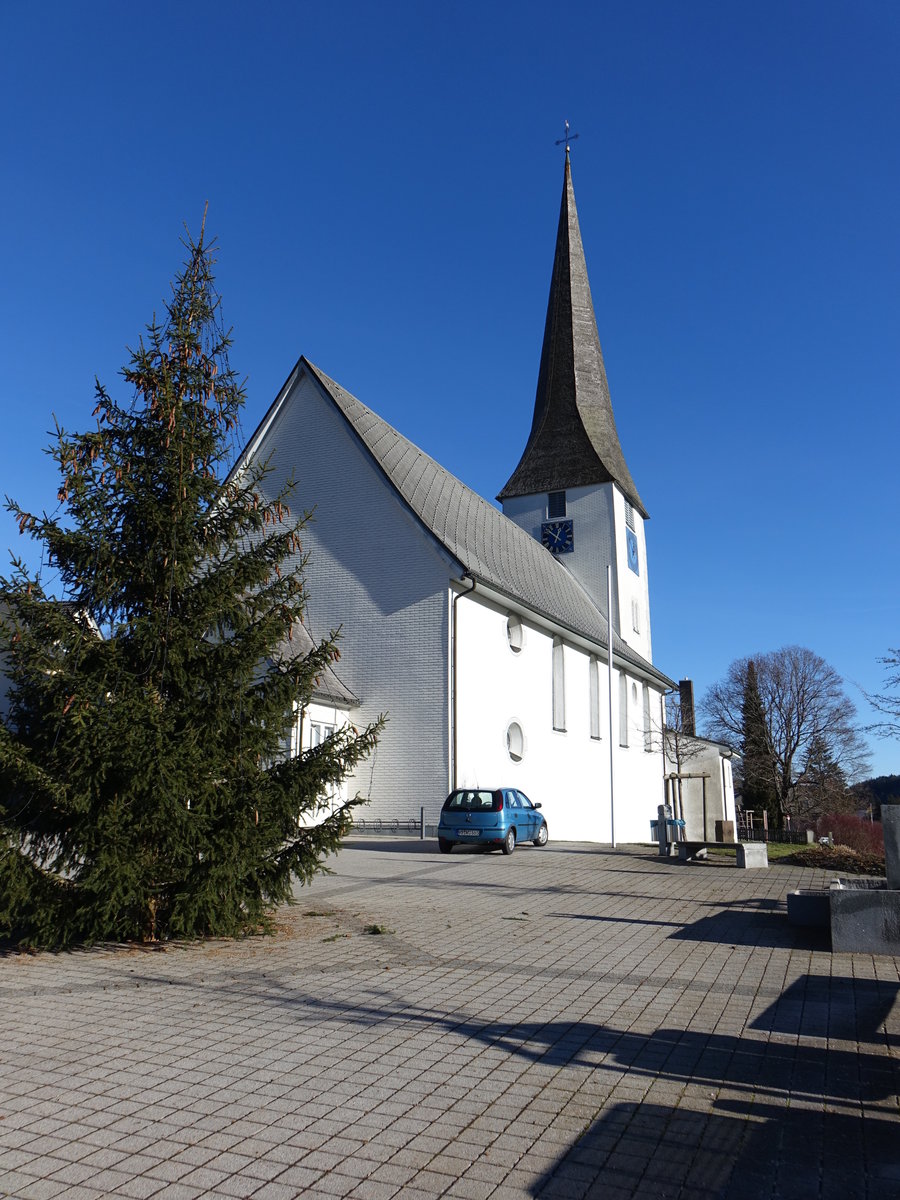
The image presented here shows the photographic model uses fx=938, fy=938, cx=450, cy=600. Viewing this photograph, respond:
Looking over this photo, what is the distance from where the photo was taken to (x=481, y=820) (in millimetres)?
18641

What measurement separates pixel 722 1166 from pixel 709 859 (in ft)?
53.7

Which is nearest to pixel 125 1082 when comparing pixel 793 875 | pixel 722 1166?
pixel 722 1166

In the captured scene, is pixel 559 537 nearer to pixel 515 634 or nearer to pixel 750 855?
pixel 515 634

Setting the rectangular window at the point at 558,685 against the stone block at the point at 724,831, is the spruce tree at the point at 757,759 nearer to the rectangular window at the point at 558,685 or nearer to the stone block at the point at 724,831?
the stone block at the point at 724,831

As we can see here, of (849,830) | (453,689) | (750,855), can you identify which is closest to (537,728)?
(453,689)

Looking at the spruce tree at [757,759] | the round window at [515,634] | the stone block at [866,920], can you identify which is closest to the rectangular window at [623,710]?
the round window at [515,634]

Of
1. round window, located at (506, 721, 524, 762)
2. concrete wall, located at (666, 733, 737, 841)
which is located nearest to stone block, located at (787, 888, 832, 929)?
round window, located at (506, 721, 524, 762)

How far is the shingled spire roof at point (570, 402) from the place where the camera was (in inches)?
1539

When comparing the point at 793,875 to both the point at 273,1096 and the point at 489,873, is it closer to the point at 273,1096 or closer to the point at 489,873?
the point at 489,873

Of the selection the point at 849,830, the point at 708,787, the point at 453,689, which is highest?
the point at 453,689

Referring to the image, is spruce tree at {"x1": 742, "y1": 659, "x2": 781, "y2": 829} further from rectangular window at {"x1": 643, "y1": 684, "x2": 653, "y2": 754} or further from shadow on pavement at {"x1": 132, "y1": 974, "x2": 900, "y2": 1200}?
shadow on pavement at {"x1": 132, "y1": 974, "x2": 900, "y2": 1200}

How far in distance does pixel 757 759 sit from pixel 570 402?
24946mm

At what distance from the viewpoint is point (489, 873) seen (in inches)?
594

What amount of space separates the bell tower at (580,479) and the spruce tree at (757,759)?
1505 cm
